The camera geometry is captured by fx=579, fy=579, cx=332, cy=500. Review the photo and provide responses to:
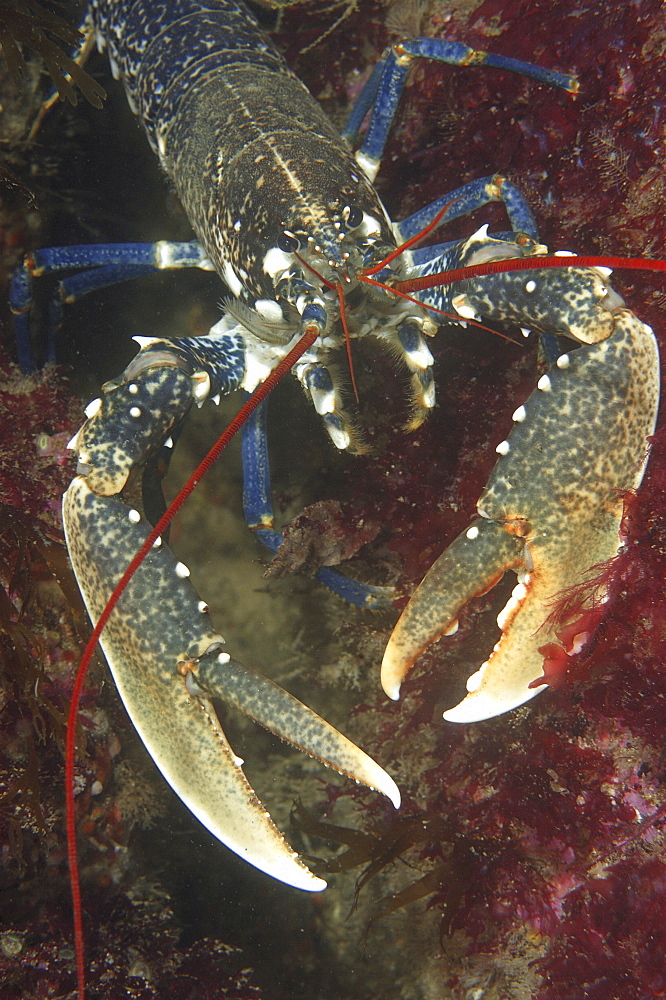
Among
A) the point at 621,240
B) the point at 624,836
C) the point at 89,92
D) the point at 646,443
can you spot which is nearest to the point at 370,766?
the point at 624,836

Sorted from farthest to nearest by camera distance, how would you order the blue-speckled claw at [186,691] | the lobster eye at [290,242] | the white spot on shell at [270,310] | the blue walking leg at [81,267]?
the blue walking leg at [81,267]
the white spot on shell at [270,310]
the lobster eye at [290,242]
the blue-speckled claw at [186,691]

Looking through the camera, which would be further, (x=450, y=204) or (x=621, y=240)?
(x=450, y=204)

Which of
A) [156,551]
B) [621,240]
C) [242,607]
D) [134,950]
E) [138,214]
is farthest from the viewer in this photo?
[138,214]

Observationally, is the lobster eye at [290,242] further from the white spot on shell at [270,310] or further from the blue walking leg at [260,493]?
the blue walking leg at [260,493]

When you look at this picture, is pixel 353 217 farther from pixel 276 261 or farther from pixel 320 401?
pixel 320 401

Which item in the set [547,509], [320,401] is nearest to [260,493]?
[320,401]

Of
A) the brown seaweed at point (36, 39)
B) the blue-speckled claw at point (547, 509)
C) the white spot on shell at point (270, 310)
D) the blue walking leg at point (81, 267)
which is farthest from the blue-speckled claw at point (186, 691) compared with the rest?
the brown seaweed at point (36, 39)

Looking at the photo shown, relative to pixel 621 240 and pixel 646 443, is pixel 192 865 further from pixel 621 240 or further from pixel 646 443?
pixel 621 240

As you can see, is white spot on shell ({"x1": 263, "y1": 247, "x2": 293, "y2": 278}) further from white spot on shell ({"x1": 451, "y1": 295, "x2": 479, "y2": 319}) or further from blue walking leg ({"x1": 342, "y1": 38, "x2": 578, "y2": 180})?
blue walking leg ({"x1": 342, "y1": 38, "x2": 578, "y2": 180})
